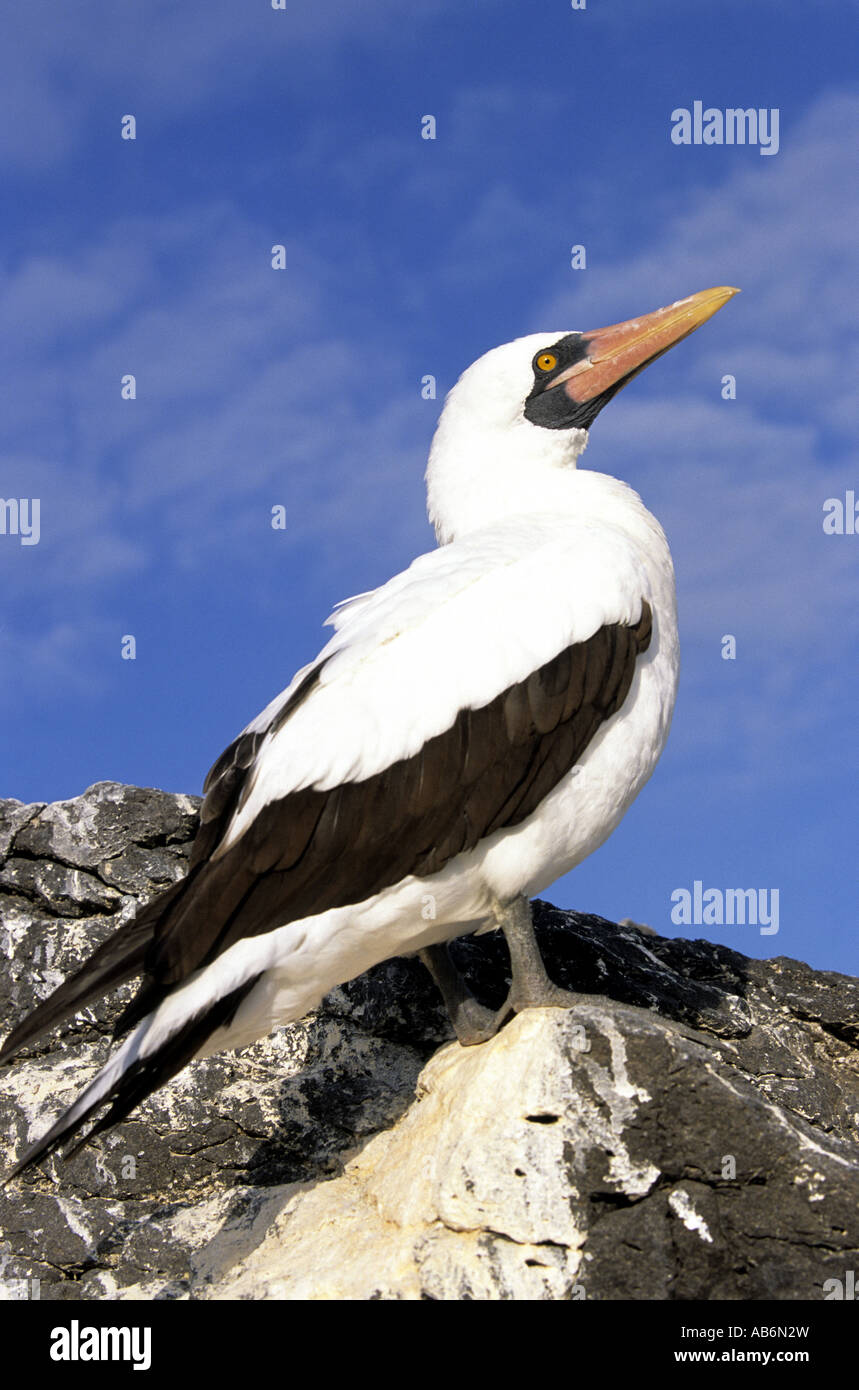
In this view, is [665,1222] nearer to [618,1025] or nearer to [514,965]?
[618,1025]

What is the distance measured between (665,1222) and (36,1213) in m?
3.58

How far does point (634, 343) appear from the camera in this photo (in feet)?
26.0

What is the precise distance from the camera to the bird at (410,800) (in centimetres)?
574

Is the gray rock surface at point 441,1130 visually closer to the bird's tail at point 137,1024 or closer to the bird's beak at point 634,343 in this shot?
the bird's tail at point 137,1024

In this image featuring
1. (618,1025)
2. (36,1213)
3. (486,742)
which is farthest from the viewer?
(36,1213)

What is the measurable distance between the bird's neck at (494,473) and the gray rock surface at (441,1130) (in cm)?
247

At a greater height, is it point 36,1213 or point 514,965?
Answer: point 514,965

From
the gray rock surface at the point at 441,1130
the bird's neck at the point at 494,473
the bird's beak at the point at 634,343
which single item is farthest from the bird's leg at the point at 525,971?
the bird's beak at the point at 634,343

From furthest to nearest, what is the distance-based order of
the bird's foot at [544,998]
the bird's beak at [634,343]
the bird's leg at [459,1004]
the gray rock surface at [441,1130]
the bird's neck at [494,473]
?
the bird's beak at [634,343] → the bird's neck at [494,473] → the bird's leg at [459,1004] → the bird's foot at [544,998] → the gray rock surface at [441,1130]

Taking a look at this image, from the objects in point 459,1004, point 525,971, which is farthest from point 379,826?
point 459,1004

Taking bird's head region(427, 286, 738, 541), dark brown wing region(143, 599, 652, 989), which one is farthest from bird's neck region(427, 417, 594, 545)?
dark brown wing region(143, 599, 652, 989)

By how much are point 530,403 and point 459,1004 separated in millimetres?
3457
